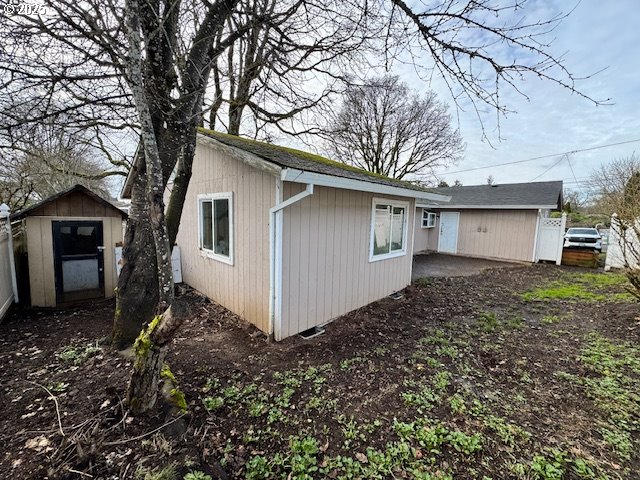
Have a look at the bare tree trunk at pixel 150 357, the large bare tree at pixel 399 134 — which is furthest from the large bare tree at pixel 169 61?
the large bare tree at pixel 399 134

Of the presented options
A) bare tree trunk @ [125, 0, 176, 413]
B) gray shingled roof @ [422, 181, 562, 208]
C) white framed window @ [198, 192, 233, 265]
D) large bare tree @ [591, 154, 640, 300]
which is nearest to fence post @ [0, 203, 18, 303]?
white framed window @ [198, 192, 233, 265]

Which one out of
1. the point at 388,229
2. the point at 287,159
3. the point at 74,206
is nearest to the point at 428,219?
the point at 388,229

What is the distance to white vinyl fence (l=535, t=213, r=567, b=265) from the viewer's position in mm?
10516

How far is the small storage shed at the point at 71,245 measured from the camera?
15.5 ft

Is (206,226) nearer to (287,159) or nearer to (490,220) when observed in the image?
(287,159)

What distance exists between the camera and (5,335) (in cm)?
362

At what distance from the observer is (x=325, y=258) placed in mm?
4461

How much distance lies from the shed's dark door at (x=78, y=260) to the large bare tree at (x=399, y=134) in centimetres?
1131

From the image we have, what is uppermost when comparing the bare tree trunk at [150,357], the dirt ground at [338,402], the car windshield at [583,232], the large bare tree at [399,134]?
the large bare tree at [399,134]

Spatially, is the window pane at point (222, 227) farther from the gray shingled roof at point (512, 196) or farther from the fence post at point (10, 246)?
the gray shingled roof at point (512, 196)

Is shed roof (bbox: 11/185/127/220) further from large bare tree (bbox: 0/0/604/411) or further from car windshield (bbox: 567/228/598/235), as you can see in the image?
car windshield (bbox: 567/228/598/235)

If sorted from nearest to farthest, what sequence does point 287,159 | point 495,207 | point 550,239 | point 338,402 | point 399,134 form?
1. point 338,402
2. point 287,159
3. point 550,239
4. point 495,207
5. point 399,134

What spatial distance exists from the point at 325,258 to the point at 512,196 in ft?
38.6

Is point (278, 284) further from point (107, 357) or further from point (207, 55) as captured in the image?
point (207, 55)
